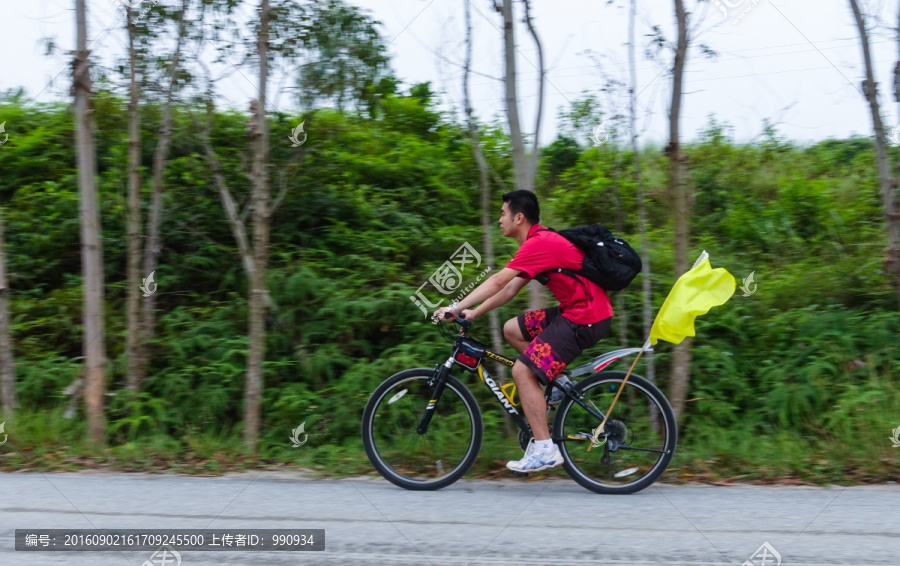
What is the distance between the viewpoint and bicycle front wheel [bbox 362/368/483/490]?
5.36 metres

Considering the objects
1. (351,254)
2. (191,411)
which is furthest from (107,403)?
(351,254)

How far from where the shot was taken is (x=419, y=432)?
217 inches

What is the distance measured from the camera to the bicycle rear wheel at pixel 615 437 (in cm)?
521

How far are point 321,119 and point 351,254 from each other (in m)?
1.60

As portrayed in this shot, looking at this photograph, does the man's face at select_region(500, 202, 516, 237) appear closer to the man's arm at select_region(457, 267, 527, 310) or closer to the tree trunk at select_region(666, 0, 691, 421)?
the man's arm at select_region(457, 267, 527, 310)

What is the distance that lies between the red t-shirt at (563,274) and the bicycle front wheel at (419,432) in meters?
0.96

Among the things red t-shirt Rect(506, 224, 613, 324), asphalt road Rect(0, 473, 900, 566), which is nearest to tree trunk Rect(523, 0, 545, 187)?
red t-shirt Rect(506, 224, 613, 324)

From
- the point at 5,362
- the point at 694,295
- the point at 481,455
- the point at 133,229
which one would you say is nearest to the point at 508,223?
the point at 694,295

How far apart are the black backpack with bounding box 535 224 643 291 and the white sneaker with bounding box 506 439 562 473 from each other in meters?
1.20

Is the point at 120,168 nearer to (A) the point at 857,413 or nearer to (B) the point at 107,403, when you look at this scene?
(B) the point at 107,403

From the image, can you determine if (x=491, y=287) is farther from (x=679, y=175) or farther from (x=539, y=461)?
(x=679, y=175)

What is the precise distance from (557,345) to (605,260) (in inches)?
26.1

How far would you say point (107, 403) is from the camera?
22.9 feet

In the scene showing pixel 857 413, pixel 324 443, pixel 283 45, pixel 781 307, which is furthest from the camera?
pixel 781 307
